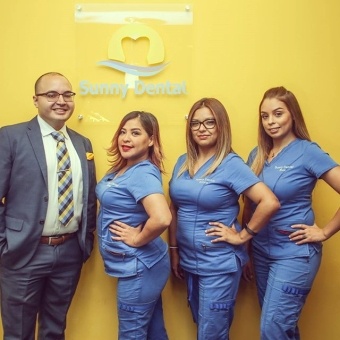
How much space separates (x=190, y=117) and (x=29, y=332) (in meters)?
1.37

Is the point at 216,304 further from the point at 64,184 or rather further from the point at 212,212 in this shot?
the point at 64,184

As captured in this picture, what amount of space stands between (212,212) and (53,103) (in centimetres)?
96

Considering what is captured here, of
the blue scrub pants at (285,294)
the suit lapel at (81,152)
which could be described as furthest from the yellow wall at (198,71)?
the blue scrub pants at (285,294)

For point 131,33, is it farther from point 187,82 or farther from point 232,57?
point 232,57

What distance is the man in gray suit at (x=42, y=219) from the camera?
203 cm


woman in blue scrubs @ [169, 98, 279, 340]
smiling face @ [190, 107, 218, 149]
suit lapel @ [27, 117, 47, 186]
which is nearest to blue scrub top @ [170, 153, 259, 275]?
woman in blue scrubs @ [169, 98, 279, 340]

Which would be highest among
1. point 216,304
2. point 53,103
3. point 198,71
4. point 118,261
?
point 198,71

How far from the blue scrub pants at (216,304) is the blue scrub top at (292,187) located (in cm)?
26

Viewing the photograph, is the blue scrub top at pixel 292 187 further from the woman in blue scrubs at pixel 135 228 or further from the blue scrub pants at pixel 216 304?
the woman in blue scrubs at pixel 135 228

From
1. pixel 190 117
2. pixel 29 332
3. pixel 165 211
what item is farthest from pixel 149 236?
pixel 29 332

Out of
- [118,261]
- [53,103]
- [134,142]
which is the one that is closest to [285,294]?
[118,261]

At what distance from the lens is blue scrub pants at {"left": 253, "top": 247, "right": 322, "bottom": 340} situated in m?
1.96

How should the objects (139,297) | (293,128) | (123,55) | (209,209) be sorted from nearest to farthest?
1. (139,297)
2. (209,209)
3. (293,128)
4. (123,55)

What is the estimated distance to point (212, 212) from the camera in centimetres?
204
